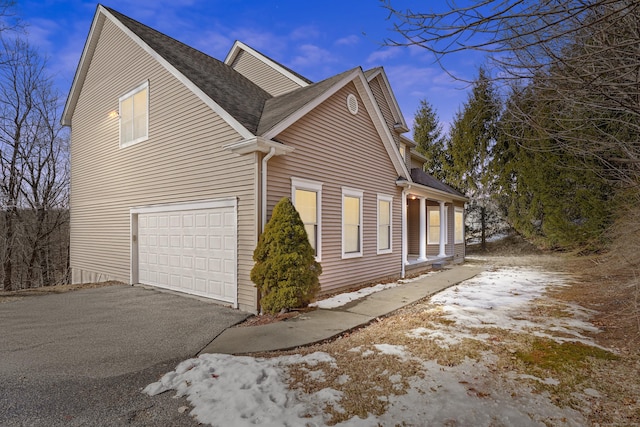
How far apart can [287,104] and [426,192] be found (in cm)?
703

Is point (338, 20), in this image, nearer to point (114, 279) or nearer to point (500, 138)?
point (114, 279)

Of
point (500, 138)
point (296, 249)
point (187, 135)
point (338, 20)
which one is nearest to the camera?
point (338, 20)

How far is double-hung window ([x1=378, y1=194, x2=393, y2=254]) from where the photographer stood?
9.87 meters

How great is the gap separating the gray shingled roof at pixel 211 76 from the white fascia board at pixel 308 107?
39cm

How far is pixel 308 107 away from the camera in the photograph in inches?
282

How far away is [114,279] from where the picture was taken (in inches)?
383

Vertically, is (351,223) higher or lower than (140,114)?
lower

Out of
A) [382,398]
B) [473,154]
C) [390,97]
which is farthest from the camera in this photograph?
[473,154]

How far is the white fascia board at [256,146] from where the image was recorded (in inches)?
233

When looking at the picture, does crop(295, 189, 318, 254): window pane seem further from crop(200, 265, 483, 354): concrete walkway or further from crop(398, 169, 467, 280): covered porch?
crop(398, 169, 467, 280): covered porch

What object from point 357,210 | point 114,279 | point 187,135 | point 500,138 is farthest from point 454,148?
point 114,279

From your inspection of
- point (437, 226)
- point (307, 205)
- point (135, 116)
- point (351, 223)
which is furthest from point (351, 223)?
point (437, 226)

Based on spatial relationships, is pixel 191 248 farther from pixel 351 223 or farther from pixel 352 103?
pixel 352 103

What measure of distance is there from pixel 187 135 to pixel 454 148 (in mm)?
17937
